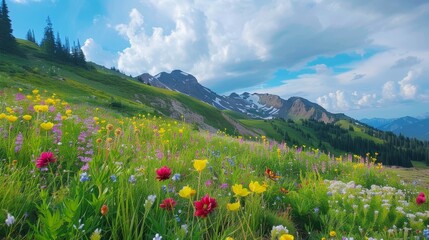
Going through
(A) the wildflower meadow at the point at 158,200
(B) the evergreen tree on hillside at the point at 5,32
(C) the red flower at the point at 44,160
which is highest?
(B) the evergreen tree on hillside at the point at 5,32

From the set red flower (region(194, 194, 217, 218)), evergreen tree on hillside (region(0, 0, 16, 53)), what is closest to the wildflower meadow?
red flower (region(194, 194, 217, 218))

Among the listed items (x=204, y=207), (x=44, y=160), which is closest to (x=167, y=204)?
(x=204, y=207)

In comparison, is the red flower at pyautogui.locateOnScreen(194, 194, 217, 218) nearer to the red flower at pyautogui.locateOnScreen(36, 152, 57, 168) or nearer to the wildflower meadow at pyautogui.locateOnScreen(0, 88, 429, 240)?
the wildflower meadow at pyautogui.locateOnScreen(0, 88, 429, 240)

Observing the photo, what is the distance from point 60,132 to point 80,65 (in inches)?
4452

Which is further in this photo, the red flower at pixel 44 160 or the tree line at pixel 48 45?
the tree line at pixel 48 45

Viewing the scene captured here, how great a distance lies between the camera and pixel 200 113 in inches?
3893

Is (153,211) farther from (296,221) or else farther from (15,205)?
(296,221)

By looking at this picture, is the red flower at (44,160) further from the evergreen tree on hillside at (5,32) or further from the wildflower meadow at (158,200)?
the evergreen tree on hillside at (5,32)

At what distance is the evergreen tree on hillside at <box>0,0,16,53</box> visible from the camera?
75438 millimetres

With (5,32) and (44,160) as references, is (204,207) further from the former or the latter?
(5,32)

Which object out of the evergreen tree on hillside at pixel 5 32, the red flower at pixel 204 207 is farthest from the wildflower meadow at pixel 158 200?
the evergreen tree on hillside at pixel 5 32

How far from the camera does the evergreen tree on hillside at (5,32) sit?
7544 centimetres

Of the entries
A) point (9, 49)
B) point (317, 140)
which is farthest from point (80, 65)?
point (317, 140)

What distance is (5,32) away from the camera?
75.9 meters
